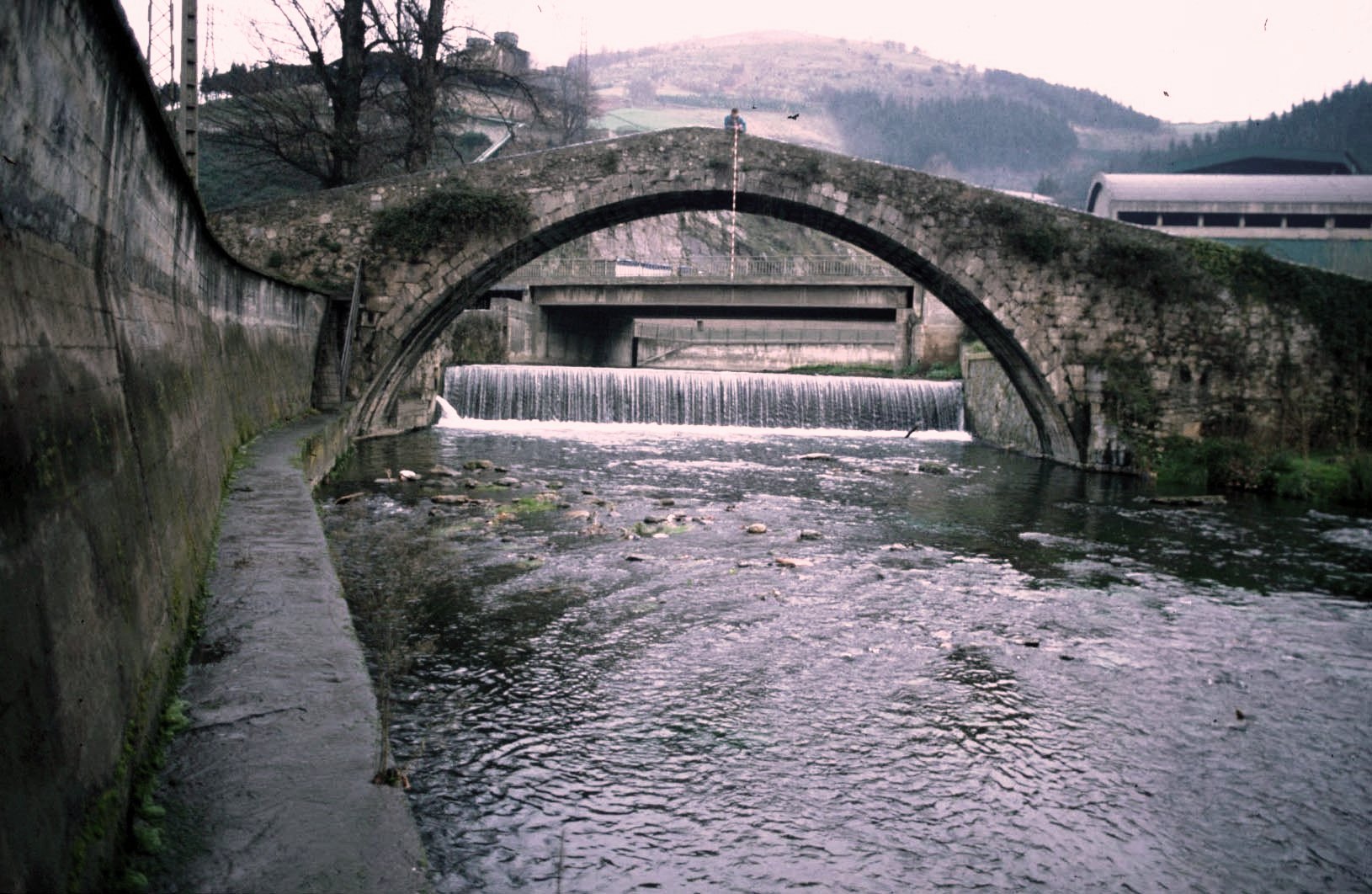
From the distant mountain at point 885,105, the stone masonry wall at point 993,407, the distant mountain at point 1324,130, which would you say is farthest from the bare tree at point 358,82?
the distant mountain at point 885,105

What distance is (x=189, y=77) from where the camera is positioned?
25.4 feet

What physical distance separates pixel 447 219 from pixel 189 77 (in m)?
5.48

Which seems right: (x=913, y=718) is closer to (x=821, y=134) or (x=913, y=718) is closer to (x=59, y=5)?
(x=59, y=5)

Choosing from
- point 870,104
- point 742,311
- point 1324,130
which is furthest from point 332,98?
point 870,104

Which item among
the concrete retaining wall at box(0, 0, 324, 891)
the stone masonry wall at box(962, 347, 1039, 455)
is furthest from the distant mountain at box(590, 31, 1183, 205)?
the concrete retaining wall at box(0, 0, 324, 891)

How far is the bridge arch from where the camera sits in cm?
1338

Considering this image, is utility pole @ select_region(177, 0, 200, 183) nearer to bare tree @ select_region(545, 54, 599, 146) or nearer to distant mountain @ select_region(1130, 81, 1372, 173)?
bare tree @ select_region(545, 54, 599, 146)

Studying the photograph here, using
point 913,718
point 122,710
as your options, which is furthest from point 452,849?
point 913,718

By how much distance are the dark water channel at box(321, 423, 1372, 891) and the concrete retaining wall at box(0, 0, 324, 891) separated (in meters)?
1.04

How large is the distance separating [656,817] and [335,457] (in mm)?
8396

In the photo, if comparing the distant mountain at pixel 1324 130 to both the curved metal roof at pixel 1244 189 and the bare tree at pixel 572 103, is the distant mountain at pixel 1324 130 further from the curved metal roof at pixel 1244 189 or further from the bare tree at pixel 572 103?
the bare tree at pixel 572 103

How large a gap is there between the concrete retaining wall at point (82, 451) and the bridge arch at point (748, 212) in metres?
9.33

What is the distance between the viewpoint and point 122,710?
81.0 inches

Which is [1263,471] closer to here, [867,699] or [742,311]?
[867,699]
